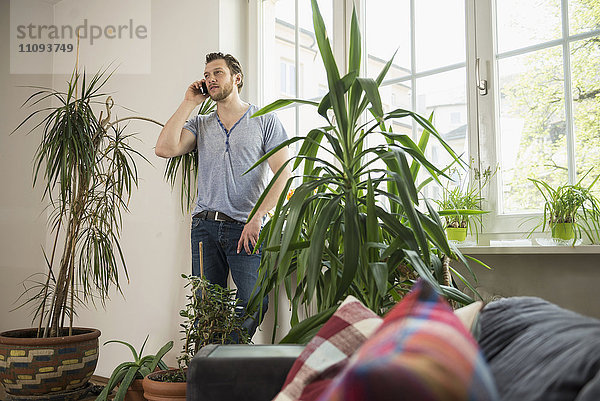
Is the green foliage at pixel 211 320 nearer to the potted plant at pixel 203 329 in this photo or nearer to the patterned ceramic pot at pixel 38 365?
the potted plant at pixel 203 329

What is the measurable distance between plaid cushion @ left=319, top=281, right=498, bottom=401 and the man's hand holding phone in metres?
2.51

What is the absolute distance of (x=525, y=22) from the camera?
2.26 metres

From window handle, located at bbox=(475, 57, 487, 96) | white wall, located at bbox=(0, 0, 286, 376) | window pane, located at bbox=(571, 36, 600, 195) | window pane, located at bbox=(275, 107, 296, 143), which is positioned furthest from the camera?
white wall, located at bbox=(0, 0, 286, 376)

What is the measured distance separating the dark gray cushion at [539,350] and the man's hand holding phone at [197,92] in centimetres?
221

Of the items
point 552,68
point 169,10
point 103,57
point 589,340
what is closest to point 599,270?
point 552,68

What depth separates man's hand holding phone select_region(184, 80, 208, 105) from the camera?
2.89 meters

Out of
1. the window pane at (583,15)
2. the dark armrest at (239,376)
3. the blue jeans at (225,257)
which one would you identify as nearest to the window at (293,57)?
the blue jeans at (225,257)

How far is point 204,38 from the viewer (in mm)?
3414

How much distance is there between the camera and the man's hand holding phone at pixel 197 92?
2.89 meters

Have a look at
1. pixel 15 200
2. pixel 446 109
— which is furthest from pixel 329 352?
pixel 15 200

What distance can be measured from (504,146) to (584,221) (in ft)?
1.51

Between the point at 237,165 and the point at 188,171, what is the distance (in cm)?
48

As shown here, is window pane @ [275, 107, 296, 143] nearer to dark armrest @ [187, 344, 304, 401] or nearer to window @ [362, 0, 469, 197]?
window @ [362, 0, 469, 197]

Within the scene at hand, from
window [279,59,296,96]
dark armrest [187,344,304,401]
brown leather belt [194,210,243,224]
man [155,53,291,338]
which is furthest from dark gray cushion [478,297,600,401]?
window [279,59,296,96]
